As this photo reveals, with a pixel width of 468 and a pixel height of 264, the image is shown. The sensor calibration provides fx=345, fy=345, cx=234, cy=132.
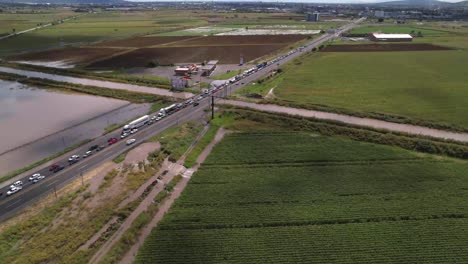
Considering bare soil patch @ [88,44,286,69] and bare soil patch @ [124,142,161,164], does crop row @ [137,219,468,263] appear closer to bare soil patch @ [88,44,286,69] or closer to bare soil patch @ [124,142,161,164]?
bare soil patch @ [124,142,161,164]

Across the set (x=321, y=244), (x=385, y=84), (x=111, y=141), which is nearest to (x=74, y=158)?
(x=111, y=141)

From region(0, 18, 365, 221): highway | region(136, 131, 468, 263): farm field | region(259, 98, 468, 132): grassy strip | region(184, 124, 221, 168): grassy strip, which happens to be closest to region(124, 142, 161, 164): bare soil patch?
region(0, 18, 365, 221): highway

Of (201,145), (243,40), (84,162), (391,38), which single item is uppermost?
(391,38)

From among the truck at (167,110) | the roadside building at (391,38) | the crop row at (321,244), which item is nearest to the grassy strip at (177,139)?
the truck at (167,110)

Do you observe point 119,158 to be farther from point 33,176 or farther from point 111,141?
point 33,176

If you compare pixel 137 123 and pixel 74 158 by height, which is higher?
pixel 137 123

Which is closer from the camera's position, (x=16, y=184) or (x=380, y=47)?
(x=16, y=184)
